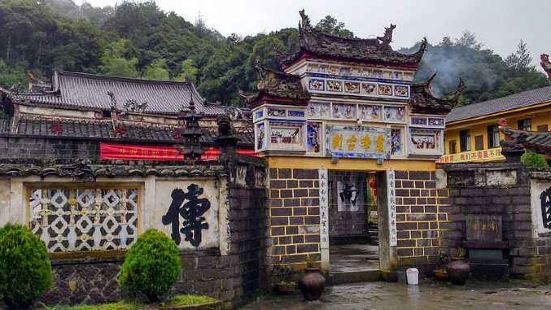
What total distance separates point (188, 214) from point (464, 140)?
25.9m

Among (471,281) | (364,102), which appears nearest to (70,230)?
(364,102)

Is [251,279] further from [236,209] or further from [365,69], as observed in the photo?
[365,69]

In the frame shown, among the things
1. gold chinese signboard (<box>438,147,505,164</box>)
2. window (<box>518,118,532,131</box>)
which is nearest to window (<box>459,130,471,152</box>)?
gold chinese signboard (<box>438,147,505,164</box>)

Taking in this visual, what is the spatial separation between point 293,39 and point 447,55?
16230 mm

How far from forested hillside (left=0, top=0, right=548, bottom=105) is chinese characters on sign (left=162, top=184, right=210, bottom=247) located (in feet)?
109

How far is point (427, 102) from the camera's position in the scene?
11500 millimetres

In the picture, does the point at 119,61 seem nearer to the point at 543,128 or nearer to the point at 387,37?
the point at 543,128

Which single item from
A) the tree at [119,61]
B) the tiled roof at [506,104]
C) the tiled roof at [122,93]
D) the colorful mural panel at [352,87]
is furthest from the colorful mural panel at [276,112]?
the tree at [119,61]

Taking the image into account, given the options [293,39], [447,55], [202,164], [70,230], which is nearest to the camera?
[70,230]

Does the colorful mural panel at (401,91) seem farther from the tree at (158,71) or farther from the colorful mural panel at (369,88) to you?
the tree at (158,71)

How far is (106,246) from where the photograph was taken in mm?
7117

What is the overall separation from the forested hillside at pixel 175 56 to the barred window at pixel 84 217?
1334 inches

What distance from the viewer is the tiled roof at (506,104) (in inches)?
1012

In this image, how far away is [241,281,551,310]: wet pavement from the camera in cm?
859
